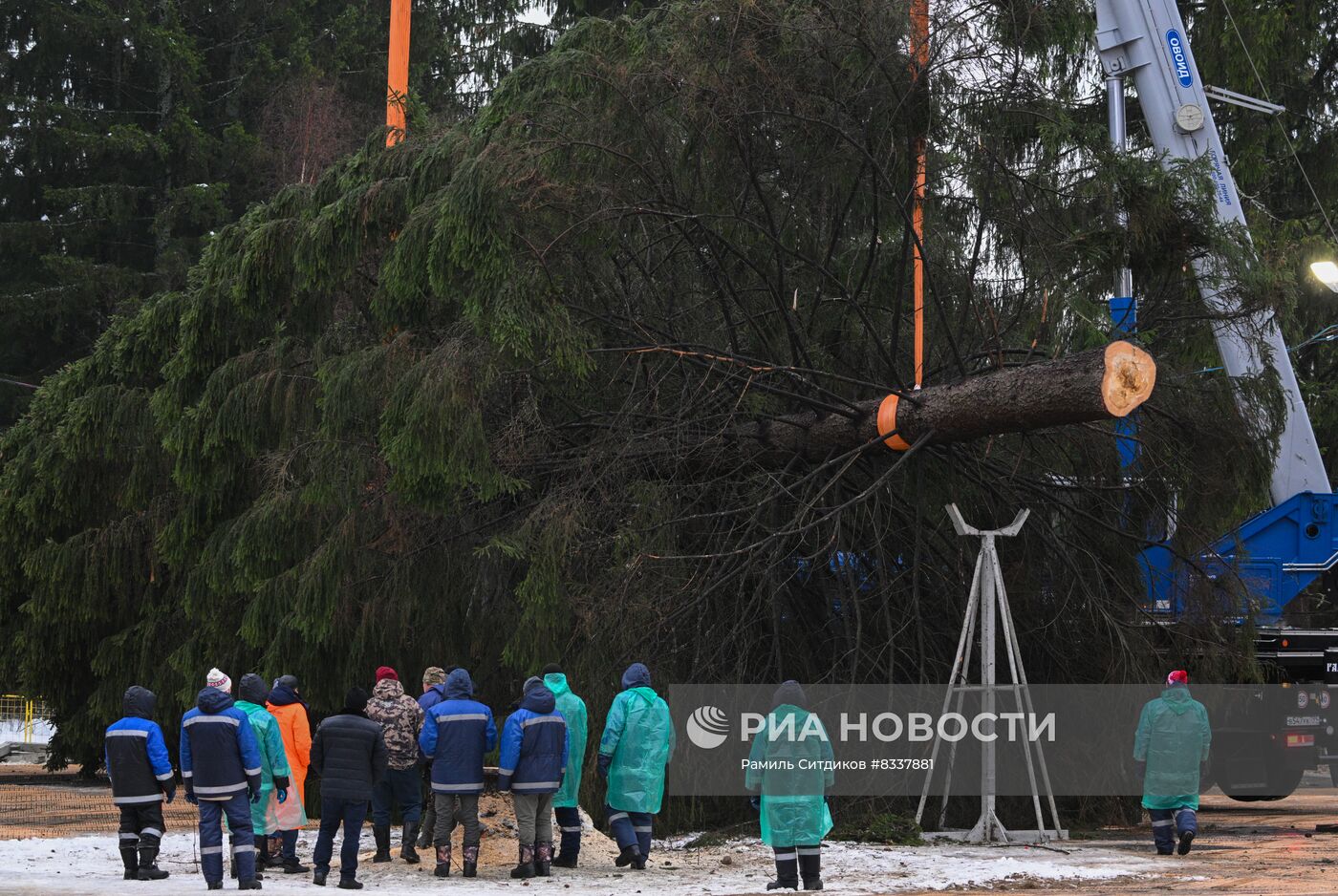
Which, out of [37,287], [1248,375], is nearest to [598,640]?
[1248,375]

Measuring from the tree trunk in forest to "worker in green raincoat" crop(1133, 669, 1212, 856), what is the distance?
Answer: 2.18m

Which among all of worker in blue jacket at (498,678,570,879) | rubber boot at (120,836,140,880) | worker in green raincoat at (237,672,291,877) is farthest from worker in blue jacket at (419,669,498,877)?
rubber boot at (120,836,140,880)

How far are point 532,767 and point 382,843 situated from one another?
1529 millimetres

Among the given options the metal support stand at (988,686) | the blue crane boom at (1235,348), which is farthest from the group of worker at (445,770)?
the blue crane boom at (1235,348)

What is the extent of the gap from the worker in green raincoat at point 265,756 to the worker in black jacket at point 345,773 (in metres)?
0.71

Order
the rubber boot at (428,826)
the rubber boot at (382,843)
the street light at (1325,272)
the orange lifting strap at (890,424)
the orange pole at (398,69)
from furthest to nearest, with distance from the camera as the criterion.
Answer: the street light at (1325,272) → the orange pole at (398,69) → the orange lifting strap at (890,424) → the rubber boot at (428,826) → the rubber boot at (382,843)

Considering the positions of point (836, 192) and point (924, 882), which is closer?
point (924, 882)

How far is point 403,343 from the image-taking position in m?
12.5

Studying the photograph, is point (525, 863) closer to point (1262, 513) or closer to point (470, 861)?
point (470, 861)

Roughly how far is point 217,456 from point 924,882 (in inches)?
301

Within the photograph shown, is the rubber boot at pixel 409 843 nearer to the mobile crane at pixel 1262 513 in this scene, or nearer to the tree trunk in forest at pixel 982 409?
the tree trunk in forest at pixel 982 409

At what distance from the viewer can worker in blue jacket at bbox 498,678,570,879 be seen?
395 inches

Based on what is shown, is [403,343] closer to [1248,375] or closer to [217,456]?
[217,456]

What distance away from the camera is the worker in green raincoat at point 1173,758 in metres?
11.1
